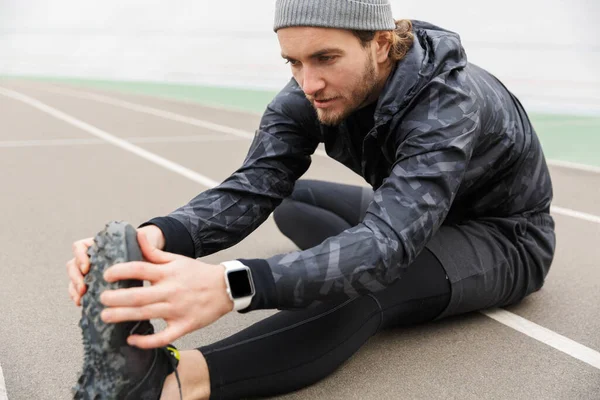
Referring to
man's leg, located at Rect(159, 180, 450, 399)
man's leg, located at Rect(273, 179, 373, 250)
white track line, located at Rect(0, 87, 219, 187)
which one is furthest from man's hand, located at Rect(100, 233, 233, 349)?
white track line, located at Rect(0, 87, 219, 187)

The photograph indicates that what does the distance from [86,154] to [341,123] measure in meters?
3.97

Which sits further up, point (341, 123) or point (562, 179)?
point (341, 123)

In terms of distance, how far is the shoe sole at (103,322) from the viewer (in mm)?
1625

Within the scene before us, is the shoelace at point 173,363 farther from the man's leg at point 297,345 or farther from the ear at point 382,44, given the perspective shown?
the ear at point 382,44

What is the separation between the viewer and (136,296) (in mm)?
1545

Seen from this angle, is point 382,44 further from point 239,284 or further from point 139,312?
point 139,312

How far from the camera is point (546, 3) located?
10047mm

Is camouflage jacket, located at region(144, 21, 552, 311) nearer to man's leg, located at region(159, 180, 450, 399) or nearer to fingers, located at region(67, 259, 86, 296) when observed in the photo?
man's leg, located at region(159, 180, 450, 399)

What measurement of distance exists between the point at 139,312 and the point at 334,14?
96cm

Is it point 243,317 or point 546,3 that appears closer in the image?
point 243,317

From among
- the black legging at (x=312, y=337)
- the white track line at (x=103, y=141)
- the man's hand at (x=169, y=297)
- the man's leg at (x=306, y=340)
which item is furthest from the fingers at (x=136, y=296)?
the white track line at (x=103, y=141)

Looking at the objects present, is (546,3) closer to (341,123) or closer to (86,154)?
(86,154)

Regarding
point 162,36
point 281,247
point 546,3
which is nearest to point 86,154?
point 281,247

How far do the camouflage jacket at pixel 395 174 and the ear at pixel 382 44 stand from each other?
0.20 feet
